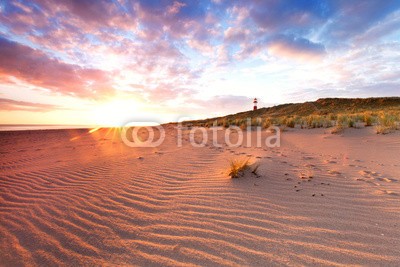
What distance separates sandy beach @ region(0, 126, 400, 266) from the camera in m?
2.00

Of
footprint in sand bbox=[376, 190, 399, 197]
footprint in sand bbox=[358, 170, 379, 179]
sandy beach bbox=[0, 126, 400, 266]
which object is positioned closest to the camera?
sandy beach bbox=[0, 126, 400, 266]

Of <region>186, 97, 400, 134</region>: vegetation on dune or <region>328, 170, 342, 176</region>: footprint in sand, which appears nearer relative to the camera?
<region>328, 170, 342, 176</region>: footprint in sand

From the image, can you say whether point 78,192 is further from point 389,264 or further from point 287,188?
point 389,264

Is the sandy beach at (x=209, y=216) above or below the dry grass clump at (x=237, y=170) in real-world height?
below

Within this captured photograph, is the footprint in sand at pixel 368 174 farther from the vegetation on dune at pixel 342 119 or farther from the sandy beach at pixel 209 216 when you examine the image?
the vegetation on dune at pixel 342 119

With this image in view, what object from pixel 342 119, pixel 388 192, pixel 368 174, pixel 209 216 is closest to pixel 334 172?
pixel 368 174

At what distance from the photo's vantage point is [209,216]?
2670mm

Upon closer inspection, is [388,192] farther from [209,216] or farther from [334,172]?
[209,216]

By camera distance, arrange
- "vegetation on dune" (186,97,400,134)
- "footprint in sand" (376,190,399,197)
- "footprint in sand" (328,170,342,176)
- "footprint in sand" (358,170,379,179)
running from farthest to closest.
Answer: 1. "vegetation on dune" (186,97,400,134)
2. "footprint in sand" (328,170,342,176)
3. "footprint in sand" (358,170,379,179)
4. "footprint in sand" (376,190,399,197)

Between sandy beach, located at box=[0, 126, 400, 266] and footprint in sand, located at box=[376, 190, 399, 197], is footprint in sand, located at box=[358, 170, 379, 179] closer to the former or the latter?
sandy beach, located at box=[0, 126, 400, 266]

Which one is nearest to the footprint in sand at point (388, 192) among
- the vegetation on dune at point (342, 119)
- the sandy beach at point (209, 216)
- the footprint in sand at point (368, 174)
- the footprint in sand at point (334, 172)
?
the sandy beach at point (209, 216)

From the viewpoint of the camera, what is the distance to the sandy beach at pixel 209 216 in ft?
6.56

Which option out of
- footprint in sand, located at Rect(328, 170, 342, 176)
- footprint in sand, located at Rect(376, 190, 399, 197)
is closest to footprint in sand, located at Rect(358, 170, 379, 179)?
footprint in sand, located at Rect(328, 170, 342, 176)

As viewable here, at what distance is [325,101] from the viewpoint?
29.9 m
